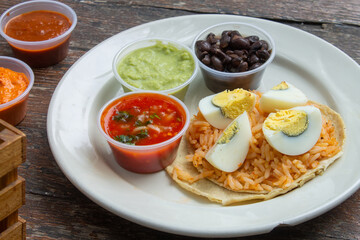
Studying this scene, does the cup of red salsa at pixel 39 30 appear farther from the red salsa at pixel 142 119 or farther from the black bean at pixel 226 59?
the black bean at pixel 226 59

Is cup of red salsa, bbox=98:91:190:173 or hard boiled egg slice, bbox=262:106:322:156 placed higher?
hard boiled egg slice, bbox=262:106:322:156

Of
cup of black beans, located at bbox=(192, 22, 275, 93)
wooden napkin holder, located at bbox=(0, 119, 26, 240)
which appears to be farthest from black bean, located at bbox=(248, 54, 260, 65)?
wooden napkin holder, located at bbox=(0, 119, 26, 240)

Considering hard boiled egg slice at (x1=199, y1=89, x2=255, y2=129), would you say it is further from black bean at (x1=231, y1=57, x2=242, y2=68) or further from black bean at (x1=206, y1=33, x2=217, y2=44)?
black bean at (x1=206, y1=33, x2=217, y2=44)

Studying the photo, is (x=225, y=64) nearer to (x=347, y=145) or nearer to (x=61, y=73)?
(x=347, y=145)

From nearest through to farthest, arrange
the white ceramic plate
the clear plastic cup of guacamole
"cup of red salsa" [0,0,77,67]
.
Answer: the white ceramic plate, the clear plastic cup of guacamole, "cup of red salsa" [0,0,77,67]

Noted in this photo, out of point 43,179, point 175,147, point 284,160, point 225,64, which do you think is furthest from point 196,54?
point 43,179

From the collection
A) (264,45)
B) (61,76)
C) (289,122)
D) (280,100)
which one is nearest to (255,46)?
(264,45)

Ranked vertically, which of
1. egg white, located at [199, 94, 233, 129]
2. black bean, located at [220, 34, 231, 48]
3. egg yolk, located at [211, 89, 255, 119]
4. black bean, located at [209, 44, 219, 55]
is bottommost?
egg white, located at [199, 94, 233, 129]

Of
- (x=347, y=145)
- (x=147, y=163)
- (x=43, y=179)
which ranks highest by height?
(x=347, y=145)
